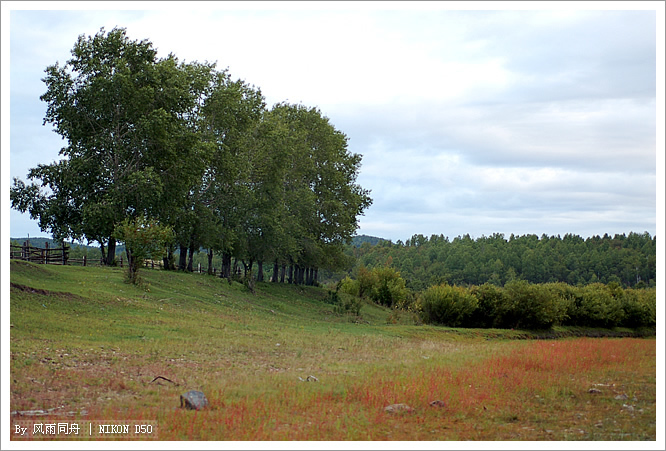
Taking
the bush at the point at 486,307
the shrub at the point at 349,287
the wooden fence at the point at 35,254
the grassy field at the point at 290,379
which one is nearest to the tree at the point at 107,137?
the wooden fence at the point at 35,254

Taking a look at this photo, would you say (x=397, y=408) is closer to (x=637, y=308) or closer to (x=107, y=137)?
(x=637, y=308)

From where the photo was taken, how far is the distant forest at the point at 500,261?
6143cm

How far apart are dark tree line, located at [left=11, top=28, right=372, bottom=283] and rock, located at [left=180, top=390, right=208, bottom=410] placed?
82.4ft

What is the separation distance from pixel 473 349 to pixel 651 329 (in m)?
15.4

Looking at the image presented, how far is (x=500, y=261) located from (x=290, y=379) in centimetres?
12754

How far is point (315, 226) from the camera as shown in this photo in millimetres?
62844

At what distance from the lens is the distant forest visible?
6143cm

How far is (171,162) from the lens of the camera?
43.9 metres

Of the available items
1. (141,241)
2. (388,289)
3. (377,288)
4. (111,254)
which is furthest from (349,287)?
(141,241)

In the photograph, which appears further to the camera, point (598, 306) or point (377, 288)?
point (377, 288)

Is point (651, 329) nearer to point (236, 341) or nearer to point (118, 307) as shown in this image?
point (236, 341)

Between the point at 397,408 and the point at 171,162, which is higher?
the point at 171,162

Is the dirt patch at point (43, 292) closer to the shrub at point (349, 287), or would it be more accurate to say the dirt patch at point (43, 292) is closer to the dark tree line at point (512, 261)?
the dark tree line at point (512, 261)

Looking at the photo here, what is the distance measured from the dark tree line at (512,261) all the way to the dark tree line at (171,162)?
66.4 ft
